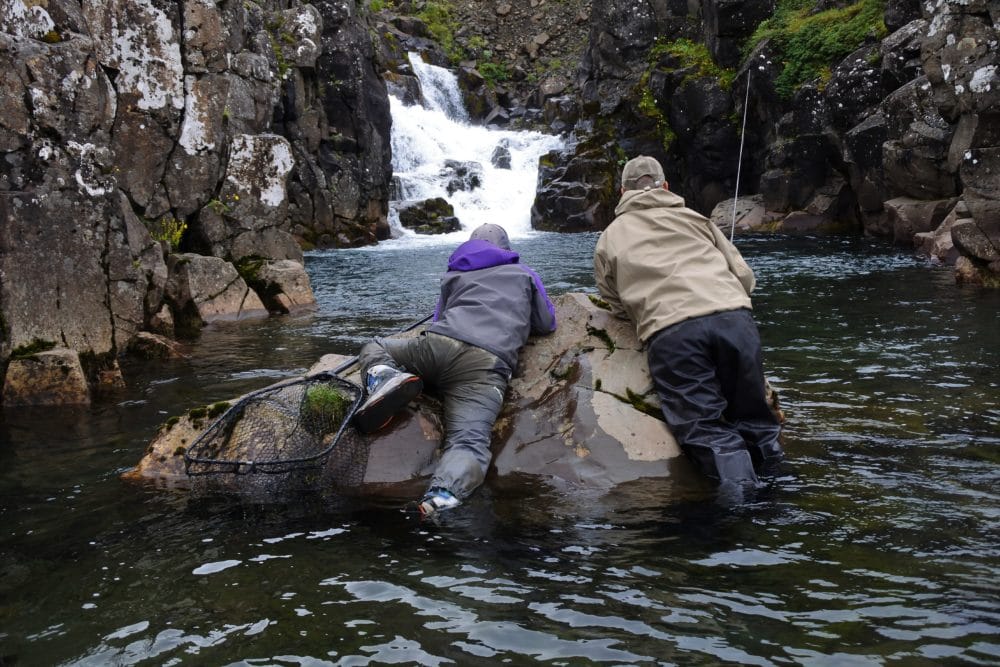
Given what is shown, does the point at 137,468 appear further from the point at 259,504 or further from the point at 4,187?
the point at 4,187

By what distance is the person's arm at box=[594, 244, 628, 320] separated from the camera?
19.2 ft

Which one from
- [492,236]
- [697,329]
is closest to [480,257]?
[492,236]

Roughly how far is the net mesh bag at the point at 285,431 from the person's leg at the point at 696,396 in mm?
2040

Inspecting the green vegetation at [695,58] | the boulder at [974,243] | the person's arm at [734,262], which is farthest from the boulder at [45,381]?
the green vegetation at [695,58]

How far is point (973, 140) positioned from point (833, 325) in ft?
14.2

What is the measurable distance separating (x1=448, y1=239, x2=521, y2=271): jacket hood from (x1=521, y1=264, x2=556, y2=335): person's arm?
0.19 metres

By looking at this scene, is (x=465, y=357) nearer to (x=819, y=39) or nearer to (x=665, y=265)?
(x=665, y=265)

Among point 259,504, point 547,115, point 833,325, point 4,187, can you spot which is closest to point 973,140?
point 833,325

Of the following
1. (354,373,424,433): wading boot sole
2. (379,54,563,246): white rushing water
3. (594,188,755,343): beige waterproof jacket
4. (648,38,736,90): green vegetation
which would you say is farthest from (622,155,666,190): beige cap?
(648,38,736,90): green vegetation

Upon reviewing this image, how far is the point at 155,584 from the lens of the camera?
3990 millimetres

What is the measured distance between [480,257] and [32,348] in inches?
198

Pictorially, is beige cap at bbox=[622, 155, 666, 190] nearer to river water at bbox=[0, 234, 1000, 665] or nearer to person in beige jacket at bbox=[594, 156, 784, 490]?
person in beige jacket at bbox=[594, 156, 784, 490]

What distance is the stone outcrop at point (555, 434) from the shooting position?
5352 mm

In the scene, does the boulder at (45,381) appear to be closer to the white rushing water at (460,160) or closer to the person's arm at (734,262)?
the person's arm at (734,262)
